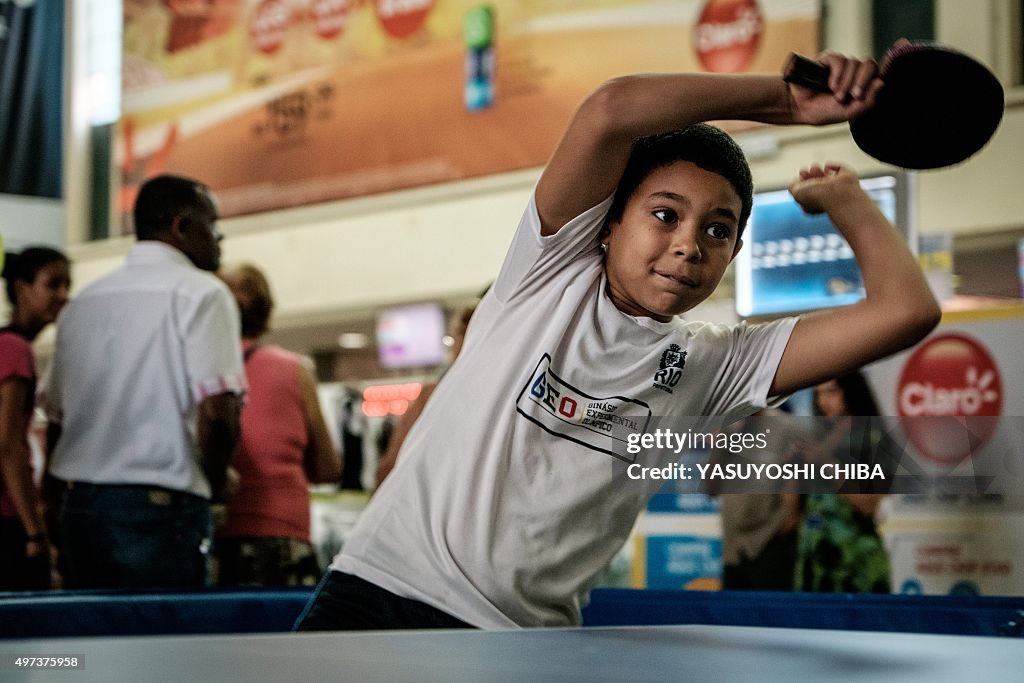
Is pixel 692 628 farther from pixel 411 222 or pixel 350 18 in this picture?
pixel 350 18

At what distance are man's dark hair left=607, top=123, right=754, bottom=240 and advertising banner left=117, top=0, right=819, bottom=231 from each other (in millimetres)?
5320

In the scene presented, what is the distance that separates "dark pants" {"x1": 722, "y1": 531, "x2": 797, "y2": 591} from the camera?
3859 mm

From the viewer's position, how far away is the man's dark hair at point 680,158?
1485 millimetres

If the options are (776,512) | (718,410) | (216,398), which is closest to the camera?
(718,410)

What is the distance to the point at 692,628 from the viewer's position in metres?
1.02

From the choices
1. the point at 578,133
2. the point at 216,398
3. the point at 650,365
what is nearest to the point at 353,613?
the point at 650,365

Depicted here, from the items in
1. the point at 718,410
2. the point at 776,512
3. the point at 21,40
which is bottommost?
the point at 776,512

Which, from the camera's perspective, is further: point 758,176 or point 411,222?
point 411,222

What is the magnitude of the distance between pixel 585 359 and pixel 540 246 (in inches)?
5.6

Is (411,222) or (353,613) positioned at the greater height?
(411,222)

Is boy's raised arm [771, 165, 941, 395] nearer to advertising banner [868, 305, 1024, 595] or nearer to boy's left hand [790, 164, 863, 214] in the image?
boy's left hand [790, 164, 863, 214]

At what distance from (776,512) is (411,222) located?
5019 mm

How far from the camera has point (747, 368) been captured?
156 centimetres

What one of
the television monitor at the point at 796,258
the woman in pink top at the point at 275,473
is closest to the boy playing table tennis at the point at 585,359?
the woman in pink top at the point at 275,473
